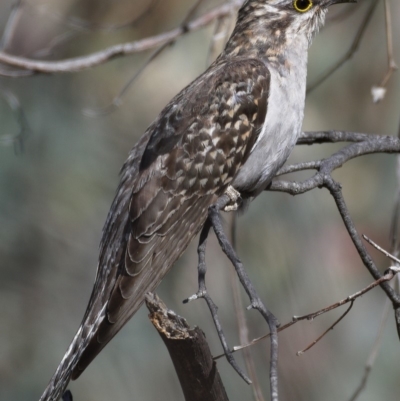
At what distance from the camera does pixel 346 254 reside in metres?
7.29

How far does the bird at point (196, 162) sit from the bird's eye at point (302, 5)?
0.97ft

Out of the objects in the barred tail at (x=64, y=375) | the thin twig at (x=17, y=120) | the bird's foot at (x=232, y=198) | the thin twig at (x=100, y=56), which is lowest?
the barred tail at (x=64, y=375)

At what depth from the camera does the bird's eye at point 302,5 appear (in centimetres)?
379

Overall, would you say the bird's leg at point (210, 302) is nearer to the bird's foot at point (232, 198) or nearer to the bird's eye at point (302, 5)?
the bird's foot at point (232, 198)

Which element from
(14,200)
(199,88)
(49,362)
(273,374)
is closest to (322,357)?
(49,362)

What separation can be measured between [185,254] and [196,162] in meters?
2.30

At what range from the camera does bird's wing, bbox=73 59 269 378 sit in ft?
11.2

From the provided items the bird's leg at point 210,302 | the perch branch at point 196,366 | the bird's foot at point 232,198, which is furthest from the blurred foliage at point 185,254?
the perch branch at point 196,366

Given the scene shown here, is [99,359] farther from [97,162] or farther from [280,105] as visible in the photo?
[280,105]

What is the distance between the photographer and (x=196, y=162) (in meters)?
3.50

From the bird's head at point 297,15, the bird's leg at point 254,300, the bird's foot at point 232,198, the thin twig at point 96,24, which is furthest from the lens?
the thin twig at point 96,24

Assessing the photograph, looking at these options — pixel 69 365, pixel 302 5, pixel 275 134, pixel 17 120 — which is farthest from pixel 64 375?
pixel 17 120

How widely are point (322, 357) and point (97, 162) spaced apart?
2705mm

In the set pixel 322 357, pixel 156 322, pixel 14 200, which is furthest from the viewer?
pixel 14 200
